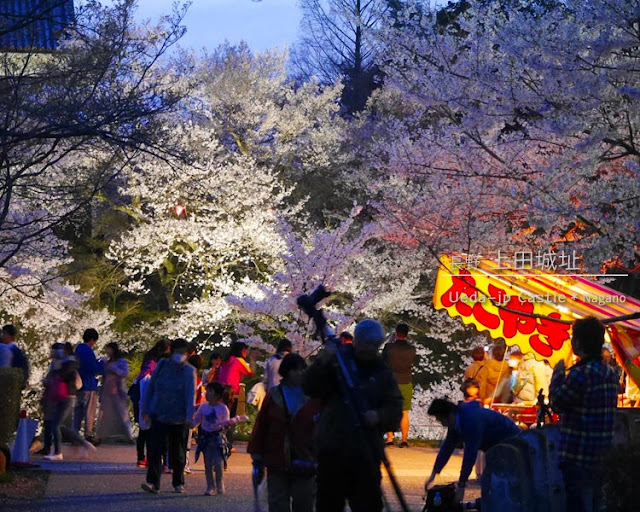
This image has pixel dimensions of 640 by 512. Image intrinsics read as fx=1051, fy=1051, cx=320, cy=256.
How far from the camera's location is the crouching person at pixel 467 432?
26.4ft

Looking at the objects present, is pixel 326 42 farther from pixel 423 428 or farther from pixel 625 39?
pixel 625 39

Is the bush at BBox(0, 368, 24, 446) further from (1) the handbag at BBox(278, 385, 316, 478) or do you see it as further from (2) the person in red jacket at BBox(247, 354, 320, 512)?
(1) the handbag at BBox(278, 385, 316, 478)

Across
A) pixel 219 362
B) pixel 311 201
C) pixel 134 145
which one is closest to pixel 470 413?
pixel 134 145

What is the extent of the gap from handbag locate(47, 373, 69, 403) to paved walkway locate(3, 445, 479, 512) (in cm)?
85

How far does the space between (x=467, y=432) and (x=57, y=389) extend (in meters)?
7.30

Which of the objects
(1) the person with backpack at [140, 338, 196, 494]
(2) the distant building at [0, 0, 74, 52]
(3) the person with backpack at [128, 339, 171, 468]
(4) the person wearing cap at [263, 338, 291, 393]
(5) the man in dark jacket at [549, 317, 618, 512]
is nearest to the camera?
(5) the man in dark jacket at [549, 317, 618, 512]

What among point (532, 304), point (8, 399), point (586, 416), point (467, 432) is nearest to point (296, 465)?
point (467, 432)

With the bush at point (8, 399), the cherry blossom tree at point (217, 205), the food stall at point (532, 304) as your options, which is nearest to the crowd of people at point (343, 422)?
the bush at point (8, 399)

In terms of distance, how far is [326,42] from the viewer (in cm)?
4225

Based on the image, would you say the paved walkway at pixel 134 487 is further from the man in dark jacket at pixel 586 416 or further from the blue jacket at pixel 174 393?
the man in dark jacket at pixel 586 416

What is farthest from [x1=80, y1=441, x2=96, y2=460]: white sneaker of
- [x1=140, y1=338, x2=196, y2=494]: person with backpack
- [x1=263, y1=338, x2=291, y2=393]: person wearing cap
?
[x1=140, y1=338, x2=196, y2=494]: person with backpack

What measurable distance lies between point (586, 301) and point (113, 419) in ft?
23.6

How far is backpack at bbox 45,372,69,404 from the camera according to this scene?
13.8m

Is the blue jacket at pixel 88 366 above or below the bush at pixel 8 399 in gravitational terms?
above
